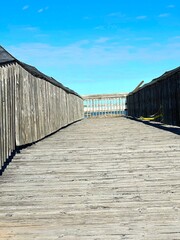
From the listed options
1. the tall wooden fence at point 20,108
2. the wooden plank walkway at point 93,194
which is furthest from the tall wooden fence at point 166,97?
the wooden plank walkway at point 93,194

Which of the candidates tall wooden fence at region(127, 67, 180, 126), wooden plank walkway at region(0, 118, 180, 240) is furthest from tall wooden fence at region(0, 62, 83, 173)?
tall wooden fence at region(127, 67, 180, 126)

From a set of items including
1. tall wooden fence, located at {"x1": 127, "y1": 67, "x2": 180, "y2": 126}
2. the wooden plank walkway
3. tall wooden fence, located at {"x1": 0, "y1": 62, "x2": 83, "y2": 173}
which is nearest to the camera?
the wooden plank walkway

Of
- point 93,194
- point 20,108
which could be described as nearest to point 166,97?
point 20,108

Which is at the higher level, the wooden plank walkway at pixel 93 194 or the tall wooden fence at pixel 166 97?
the tall wooden fence at pixel 166 97

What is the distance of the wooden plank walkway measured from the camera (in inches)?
123

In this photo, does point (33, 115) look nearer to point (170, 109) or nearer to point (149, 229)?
point (149, 229)

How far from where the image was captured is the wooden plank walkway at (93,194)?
3.12 meters

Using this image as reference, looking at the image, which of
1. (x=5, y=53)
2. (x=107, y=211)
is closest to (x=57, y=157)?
(x=5, y=53)

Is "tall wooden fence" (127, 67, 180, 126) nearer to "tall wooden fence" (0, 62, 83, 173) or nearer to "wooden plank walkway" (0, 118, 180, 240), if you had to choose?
"tall wooden fence" (0, 62, 83, 173)

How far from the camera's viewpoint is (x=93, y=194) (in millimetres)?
4293

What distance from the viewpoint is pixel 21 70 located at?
24.0 ft

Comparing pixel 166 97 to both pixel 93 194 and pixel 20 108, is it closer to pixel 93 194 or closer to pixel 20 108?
pixel 20 108

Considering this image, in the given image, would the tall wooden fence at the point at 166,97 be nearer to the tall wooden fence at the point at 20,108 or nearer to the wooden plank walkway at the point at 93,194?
the tall wooden fence at the point at 20,108

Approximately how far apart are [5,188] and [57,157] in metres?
1.96
